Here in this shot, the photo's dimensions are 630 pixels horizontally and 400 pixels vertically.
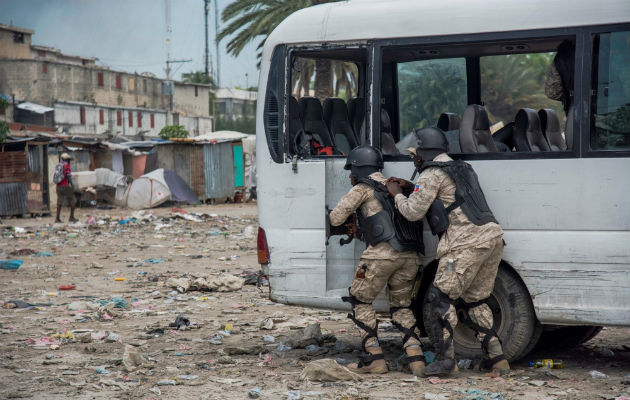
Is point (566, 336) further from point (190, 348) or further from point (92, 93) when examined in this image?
point (92, 93)

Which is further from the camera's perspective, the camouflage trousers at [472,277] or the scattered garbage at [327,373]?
the scattered garbage at [327,373]

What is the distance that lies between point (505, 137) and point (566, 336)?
69.0 inches

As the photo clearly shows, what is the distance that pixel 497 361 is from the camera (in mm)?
5258

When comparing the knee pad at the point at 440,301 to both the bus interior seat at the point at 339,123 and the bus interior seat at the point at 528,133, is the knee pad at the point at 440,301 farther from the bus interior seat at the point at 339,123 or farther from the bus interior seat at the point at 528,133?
the bus interior seat at the point at 339,123

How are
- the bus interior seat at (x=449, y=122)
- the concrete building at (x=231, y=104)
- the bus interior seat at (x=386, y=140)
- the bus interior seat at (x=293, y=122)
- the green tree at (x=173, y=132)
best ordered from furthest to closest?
the concrete building at (x=231, y=104)
the green tree at (x=173, y=132)
the bus interior seat at (x=449, y=122)
the bus interior seat at (x=293, y=122)
the bus interior seat at (x=386, y=140)

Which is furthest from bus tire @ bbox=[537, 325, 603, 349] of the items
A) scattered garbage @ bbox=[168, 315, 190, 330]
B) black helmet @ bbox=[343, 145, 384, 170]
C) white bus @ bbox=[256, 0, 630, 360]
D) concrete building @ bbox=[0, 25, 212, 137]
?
concrete building @ bbox=[0, 25, 212, 137]

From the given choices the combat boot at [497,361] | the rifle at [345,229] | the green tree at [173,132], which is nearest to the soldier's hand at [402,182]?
the rifle at [345,229]

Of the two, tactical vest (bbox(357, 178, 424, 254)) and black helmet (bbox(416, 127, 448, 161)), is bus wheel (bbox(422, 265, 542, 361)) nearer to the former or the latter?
tactical vest (bbox(357, 178, 424, 254))

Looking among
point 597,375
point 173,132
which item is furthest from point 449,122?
point 173,132

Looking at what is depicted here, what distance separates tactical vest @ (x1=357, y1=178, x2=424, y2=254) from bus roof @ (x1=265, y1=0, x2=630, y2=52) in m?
1.15

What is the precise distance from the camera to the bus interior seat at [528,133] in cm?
550

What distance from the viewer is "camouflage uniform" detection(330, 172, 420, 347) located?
535 centimetres

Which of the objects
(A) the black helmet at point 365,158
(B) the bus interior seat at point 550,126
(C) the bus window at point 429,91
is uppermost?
(C) the bus window at point 429,91

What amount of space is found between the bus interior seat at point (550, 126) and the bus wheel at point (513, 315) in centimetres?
104
